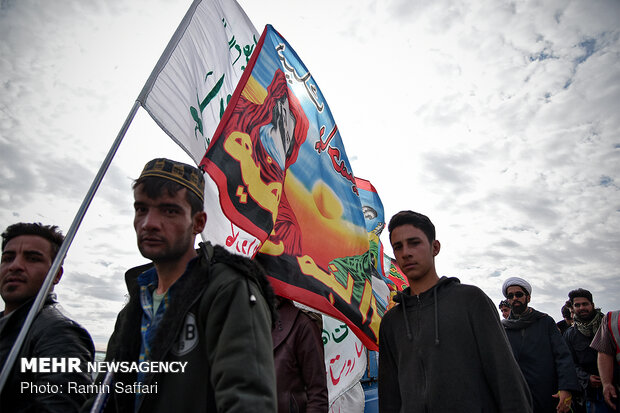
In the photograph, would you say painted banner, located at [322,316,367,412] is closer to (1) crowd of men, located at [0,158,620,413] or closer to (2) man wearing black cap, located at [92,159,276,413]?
(1) crowd of men, located at [0,158,620,413]

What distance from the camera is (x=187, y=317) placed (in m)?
1.38

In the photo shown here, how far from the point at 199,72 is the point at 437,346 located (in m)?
2.62

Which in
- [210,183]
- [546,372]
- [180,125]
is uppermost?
[180,125]

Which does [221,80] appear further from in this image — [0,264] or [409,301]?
[409,301]

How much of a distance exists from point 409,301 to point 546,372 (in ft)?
7.92

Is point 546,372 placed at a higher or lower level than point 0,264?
lower

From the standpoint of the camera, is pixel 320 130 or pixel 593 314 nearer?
pixel 320 130

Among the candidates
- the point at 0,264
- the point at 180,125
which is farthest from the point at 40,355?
the point at 180,125

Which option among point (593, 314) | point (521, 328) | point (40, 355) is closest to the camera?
point (40, 355)

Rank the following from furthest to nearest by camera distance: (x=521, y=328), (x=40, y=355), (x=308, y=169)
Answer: (x=521, y=328), (x=308, y=169), (x=40, y=355)

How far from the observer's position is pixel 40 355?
6.60 feet

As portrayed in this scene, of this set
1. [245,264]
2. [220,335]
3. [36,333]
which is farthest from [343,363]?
[220,335]

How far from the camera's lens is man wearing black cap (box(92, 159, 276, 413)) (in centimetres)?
119

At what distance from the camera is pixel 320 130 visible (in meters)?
4.18
